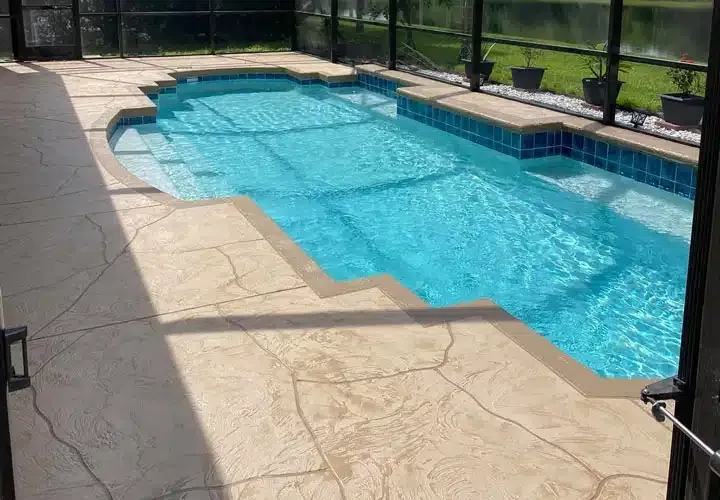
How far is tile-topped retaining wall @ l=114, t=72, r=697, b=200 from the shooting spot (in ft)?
18.1

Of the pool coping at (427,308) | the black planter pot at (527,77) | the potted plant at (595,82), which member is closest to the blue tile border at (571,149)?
the potted plant at (595,82)

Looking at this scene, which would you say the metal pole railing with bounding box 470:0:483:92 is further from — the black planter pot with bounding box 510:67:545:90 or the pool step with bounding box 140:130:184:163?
the pool step with bounding box 140:130:184:163

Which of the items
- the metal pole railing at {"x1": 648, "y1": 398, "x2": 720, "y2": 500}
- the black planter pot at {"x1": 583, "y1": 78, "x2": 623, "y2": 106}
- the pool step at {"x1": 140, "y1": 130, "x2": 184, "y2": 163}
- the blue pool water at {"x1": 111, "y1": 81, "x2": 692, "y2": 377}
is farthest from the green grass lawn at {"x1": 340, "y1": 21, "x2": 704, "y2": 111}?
the metal pole railing at {"x1": 648, "y1": 398, "x2": 720, "y2": 500}

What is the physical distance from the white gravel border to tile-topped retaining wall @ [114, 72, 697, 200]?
0.39m

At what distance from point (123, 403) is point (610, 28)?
5.13 meters

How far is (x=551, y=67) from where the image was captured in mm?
8211

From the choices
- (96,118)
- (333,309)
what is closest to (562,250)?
(333,309)

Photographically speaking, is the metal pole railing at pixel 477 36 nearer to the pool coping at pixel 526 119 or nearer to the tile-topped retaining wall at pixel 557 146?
the pool coping at pixel 526 119

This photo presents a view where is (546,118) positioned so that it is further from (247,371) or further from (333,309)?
(247,371)

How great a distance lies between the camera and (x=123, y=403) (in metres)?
2.31

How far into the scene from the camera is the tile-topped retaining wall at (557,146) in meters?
5.52

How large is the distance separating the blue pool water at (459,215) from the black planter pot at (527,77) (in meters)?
1.34

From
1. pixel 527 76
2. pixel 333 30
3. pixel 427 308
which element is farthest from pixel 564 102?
pixel 427 308

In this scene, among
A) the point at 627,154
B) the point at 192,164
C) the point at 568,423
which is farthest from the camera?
the point at 192,164
